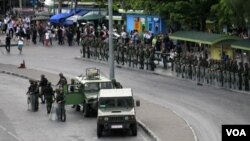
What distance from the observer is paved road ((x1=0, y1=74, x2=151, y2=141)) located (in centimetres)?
2472

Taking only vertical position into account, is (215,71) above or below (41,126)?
above

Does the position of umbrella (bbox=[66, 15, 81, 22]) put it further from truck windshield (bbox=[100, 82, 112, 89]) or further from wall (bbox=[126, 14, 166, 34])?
truck windshield (bbox=[100, 82, 112, 89])

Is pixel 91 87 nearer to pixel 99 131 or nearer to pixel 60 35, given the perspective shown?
pixel 99 131

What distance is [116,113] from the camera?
79.5 feet

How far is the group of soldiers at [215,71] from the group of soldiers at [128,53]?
3368 millimetres

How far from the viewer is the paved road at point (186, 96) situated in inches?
1057

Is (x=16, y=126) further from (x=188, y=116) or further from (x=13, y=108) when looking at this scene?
(x=188, y=116)

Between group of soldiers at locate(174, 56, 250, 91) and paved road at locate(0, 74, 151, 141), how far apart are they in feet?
31.3

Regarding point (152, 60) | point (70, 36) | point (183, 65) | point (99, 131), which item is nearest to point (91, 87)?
point (99, 131)

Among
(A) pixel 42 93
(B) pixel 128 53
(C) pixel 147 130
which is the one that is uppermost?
(B) pixel 128 53

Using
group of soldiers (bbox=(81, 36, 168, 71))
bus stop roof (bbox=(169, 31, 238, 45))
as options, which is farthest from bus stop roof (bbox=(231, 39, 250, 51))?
group of soldiers (bbox=(81, 36, 168, 71))

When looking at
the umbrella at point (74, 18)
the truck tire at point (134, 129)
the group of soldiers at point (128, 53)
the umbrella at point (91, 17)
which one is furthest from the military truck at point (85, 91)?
the umbrella at point (74, 18)

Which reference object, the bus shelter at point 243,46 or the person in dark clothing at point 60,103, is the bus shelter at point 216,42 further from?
the person in dark clothing at point 60,103

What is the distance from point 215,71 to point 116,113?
529 inches
